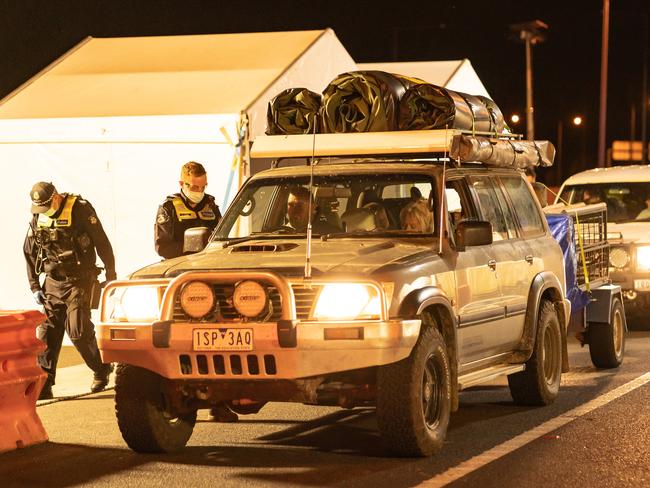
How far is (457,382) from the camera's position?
845 cm

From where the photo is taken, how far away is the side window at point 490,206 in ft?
31.6

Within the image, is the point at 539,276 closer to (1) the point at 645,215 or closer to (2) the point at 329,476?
(2) the point at 329,476

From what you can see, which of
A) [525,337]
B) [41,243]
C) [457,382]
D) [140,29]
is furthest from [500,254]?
[140,29]

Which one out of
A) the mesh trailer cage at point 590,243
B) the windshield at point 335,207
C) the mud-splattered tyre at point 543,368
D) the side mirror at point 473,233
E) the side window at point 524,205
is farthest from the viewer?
the mesh trailer cage at point 590,243

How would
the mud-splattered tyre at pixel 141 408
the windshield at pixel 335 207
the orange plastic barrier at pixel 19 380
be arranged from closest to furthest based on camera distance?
1. the mud-splattered tyre at pixel 141 408
2. the orange plastic barrier at pixel 19 380
3. the windshield at pixel 335 207

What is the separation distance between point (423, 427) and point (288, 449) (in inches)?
41.9

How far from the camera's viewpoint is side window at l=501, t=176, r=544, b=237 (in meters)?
10.4

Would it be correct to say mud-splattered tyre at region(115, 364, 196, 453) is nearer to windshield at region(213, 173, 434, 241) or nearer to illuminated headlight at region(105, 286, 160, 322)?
illuminated headlight at region(105, 286, 160, 322)

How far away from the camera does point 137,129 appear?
1392 cm

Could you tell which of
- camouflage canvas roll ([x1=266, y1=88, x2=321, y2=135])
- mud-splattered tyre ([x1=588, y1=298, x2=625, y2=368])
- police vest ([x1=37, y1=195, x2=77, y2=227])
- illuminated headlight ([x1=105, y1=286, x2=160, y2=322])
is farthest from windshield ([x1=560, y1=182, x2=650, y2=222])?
illuminated headlight ([x1=105, y1=286, x2=160, y2=322])

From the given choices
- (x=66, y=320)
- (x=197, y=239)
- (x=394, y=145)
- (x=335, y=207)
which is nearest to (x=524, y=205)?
(x=394, y=145)

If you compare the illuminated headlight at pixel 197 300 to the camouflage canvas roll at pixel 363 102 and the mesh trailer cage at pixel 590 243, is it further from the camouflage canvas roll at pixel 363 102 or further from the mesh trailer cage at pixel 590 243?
the mesh trailer cage at pixel 590 243

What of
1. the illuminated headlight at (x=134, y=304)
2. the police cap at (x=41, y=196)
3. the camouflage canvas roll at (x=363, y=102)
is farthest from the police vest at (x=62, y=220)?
the illuminated headlight at (x=134, y=304)

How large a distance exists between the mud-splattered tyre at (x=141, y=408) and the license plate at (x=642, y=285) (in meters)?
8.88
